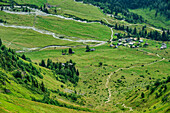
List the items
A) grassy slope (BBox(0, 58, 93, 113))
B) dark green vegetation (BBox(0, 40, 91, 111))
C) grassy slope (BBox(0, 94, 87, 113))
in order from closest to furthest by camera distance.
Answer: grassy slope (BBox(0, 94, 87, 113)) → grassy slope (BBox(0, 58, 93, 113)) → dark green vegetation (BBox(0, 40, 91, 111))

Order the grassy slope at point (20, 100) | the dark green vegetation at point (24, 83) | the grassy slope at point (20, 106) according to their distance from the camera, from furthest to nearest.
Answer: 1. the dark green vegetation at point (24, 83)
2. the grassy slope at point (20, 100)
3. the grassy slope at point (20, 106)

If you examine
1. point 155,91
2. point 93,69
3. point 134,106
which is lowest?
point 93,69

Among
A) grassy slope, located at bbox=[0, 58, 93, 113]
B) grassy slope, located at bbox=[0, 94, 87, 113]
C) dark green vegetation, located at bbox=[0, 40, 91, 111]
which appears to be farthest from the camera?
dark green vegetation, located at bbox=[0, 40, 91, 111]

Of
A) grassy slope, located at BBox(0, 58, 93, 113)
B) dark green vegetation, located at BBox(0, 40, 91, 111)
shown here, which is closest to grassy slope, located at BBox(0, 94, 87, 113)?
grassy slope, located at BBox(0, 58, 93, 113)

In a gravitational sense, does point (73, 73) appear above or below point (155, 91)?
below

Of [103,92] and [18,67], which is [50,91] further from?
[103,92]

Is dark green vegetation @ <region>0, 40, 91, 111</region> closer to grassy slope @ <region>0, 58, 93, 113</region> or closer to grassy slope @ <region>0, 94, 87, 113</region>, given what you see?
grassy slope @ <region>0, 58, 93, 113</region>

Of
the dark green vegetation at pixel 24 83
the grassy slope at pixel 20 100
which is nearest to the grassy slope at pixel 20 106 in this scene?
the grassy slope at pixel 20 100

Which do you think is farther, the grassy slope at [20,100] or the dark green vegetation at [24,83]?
the dark green vegetation at [24,83]

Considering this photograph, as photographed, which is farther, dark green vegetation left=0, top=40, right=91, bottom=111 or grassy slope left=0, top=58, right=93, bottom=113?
dark green vegetation left=0, top=40, right=91, bottom=111

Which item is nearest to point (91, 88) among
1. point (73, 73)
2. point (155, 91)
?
point (73, 73)

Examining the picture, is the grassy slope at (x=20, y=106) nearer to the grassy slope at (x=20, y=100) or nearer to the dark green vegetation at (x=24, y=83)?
the grassy slope at (x=20, y=100)
